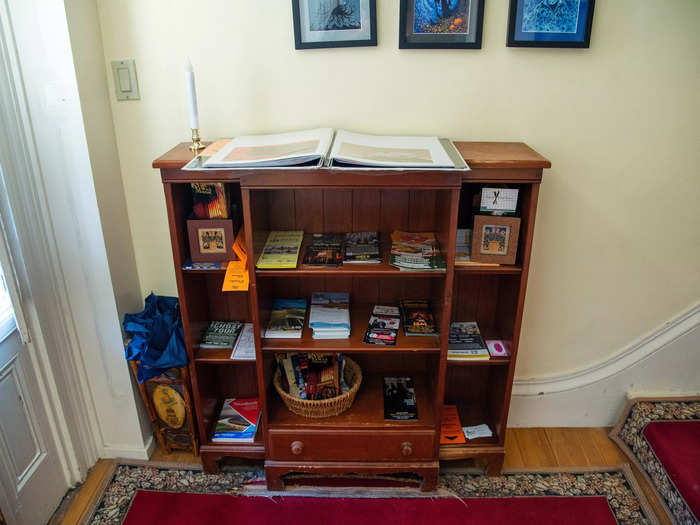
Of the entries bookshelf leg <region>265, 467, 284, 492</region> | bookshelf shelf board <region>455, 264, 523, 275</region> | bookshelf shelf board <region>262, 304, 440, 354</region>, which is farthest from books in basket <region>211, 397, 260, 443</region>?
bookshelf shelf board <region>455, 264, 523, 275</region>

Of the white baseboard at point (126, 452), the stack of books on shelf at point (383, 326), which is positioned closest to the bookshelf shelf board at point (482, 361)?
the stack of books on shelf at point (383, 326)

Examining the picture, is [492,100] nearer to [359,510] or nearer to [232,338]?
[232,338]

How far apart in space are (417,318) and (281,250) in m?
0.58

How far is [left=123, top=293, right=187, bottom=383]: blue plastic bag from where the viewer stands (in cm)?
186

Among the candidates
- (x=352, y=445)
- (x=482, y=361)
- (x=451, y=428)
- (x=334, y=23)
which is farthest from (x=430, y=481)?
(x=334, y=23)

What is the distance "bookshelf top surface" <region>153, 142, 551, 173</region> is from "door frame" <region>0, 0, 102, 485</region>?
441mm

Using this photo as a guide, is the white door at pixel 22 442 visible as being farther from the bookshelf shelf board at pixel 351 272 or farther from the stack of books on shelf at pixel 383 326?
the stack of books on shelf at pixel 383 326

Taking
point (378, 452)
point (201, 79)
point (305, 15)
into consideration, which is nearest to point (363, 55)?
A: point (305, 15)

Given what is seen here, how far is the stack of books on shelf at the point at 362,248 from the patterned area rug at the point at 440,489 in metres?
0.92

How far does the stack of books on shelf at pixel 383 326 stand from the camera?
1.83m

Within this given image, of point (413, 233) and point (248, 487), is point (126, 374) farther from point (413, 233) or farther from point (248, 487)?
point (413, 233)

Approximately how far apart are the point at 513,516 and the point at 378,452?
548 mm

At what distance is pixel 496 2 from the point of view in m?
1.67

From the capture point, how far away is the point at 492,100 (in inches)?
70.1
